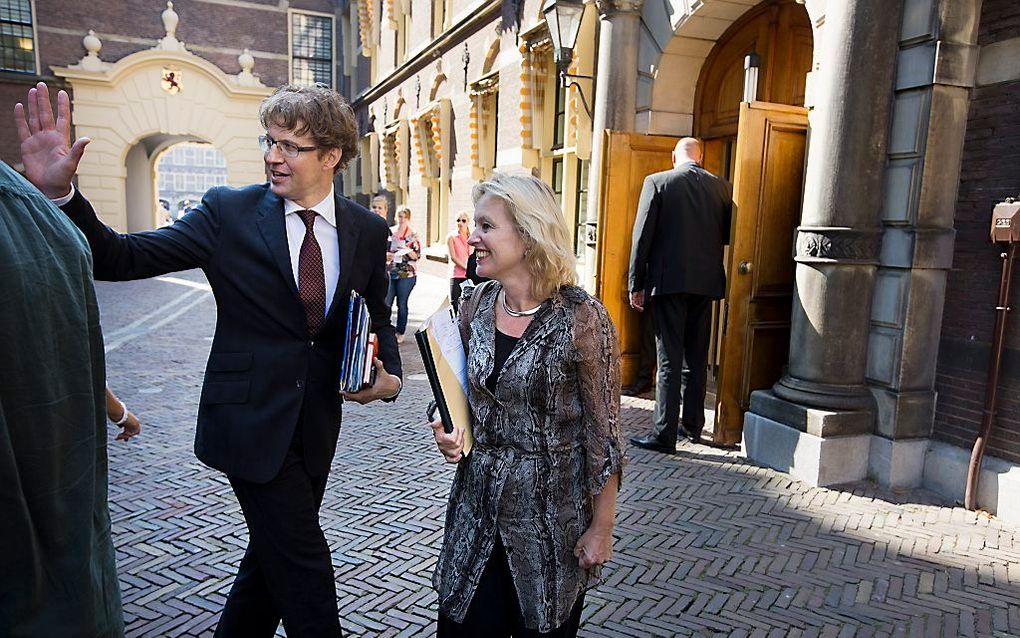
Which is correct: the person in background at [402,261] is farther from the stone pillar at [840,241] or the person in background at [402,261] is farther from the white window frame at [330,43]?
the white window frame at [330,43]

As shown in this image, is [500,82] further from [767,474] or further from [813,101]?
[767,474]

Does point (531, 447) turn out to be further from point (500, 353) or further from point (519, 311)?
point (519, 311)

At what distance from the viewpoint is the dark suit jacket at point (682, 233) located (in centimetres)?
510

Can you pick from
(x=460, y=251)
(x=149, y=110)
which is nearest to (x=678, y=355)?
(x=460, y=251)

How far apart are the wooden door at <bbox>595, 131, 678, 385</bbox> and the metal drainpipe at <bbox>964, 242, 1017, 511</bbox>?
113 inches

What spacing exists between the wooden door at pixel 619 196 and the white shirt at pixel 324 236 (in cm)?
447

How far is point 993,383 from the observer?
412 centimetres

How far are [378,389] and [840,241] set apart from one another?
3451 millimetres

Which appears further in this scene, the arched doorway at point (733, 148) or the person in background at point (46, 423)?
the arched doorway at point (733, 148)

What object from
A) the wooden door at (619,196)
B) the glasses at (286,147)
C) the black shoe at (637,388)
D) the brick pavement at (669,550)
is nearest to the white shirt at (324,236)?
the glasses at (286,147)

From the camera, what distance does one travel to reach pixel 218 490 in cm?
437

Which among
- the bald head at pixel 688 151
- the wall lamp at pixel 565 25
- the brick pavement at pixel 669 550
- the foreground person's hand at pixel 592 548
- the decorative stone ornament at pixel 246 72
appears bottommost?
the brick pavement at pixel 669 550

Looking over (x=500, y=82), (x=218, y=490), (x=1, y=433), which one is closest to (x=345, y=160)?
(x=1, y=433)

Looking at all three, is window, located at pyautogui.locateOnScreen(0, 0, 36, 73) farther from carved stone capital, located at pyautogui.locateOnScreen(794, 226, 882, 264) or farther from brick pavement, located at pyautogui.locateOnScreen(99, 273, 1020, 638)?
carved stone capital, located at pyautogui.locateOnScreen(794, 226, 882, 264)
